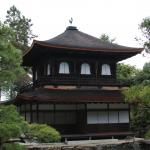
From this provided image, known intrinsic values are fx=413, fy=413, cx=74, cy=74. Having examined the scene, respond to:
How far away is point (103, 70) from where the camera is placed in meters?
30.2

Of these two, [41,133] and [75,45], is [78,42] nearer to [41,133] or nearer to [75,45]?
[75,45]

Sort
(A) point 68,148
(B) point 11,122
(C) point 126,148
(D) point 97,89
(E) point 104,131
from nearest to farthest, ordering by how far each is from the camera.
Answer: (B) point 11,122 → (A) point 68,148 → (C) point 126,148 → (E) point 104,131 → (D) point 97,89

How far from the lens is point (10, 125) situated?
13.7 metres

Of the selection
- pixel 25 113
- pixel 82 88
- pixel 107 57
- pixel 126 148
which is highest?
pixel 107 57

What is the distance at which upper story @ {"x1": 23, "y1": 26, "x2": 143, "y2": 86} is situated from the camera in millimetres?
28219

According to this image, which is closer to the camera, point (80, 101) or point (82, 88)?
point (80, 101)

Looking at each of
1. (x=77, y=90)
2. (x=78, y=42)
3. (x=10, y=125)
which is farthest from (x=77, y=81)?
(x=10, y=125)

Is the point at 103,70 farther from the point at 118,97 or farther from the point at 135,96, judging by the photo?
the point at 135,96

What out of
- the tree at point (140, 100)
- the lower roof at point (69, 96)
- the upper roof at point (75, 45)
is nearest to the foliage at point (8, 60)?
the tree at point (140, 100)

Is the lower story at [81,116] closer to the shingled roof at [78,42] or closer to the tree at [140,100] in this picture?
the tree at [140,100]

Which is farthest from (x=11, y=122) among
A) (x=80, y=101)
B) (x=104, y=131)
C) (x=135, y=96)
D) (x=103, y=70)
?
(x=103, y=70)

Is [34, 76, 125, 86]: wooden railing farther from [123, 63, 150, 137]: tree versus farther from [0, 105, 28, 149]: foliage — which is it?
[0, 105, 28, 149]: foliage

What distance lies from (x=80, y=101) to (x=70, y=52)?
13.0 feet

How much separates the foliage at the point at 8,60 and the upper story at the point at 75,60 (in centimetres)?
1283
